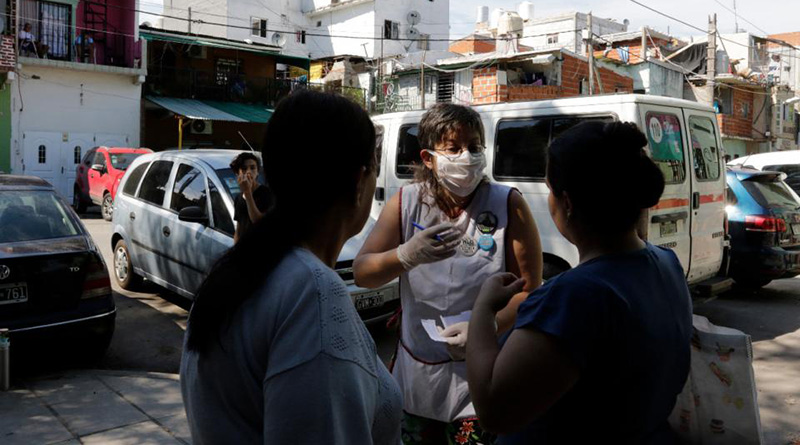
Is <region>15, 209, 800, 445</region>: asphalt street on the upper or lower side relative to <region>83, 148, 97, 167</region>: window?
lower

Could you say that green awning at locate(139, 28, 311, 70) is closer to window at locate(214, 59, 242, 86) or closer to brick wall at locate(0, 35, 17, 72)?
window at locate(214, 59, 242, 86)

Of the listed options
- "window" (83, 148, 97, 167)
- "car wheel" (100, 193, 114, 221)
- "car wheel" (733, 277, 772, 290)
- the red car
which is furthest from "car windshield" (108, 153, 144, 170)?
"car wheel" (733, 277, 772, 290)

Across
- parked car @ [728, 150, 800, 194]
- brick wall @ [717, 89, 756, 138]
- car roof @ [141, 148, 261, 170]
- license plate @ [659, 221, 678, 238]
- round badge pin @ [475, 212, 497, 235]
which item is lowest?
license plate @ [659, 221, 678, 238]

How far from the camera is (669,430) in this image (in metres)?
1.69

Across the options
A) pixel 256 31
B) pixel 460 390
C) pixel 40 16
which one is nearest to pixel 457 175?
pixel 460 390

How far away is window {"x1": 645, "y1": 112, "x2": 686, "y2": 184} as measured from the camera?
6.41 meters

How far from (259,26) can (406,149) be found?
37475 millimetres

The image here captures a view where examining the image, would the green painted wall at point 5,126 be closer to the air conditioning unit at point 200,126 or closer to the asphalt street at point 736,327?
the air conditioning unit at point 200,126

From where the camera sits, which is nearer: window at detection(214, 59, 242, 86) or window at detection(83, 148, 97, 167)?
window at detection(83, 148, 97, 167)

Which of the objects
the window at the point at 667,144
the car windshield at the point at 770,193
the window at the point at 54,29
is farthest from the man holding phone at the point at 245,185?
the window at the point at 54,29

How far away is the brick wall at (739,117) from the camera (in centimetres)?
3384

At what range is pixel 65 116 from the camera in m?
23.6

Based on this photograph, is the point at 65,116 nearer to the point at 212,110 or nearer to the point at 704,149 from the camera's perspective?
the point at 212,110

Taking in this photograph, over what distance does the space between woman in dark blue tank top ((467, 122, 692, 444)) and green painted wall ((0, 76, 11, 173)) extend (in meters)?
24.2
